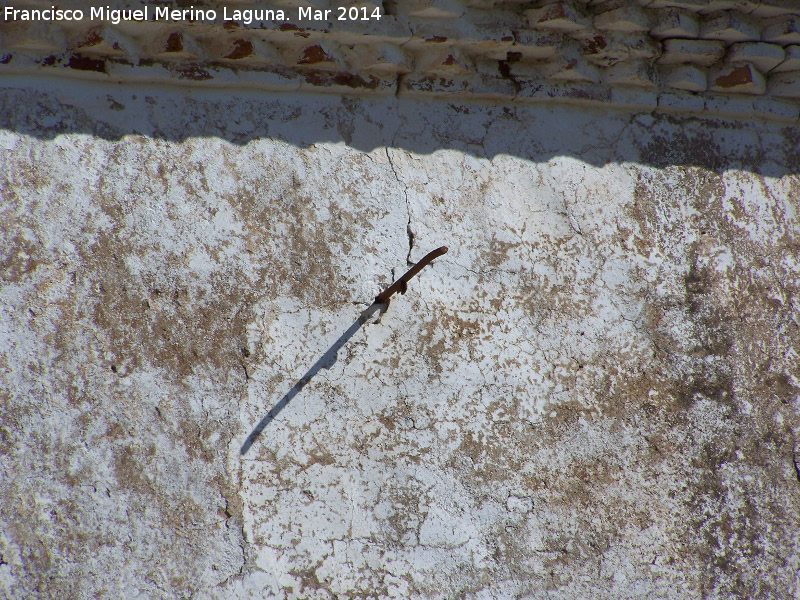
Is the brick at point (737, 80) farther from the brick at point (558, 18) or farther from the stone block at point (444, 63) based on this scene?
the stone block at point (444, 63)

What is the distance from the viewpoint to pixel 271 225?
1.93 metres

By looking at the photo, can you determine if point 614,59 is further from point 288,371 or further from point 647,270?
point 288,371

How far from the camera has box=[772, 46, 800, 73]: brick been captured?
84.9 inches

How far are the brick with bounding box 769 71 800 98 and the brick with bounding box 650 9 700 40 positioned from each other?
408 mm

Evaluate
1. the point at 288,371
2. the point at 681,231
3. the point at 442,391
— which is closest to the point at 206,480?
the point at 288,371

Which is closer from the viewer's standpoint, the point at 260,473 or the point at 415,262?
the point at 260,473

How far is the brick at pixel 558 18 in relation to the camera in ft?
6.54

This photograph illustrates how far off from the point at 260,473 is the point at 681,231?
5.57 ft

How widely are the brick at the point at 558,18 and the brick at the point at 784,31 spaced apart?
686 mm

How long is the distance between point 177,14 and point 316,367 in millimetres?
1143

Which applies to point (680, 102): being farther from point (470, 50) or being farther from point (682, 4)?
point (470, 50)

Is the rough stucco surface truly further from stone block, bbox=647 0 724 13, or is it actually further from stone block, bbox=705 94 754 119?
stone block, bbox=647 0 724 13

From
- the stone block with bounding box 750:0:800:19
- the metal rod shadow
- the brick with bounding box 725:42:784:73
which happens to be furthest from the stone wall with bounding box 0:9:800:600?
the stone block with bounding box 750:0:800:19

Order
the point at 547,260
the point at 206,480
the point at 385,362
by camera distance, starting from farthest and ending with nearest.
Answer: the point at 547,260, the point at 385,362, the point at 206,480
